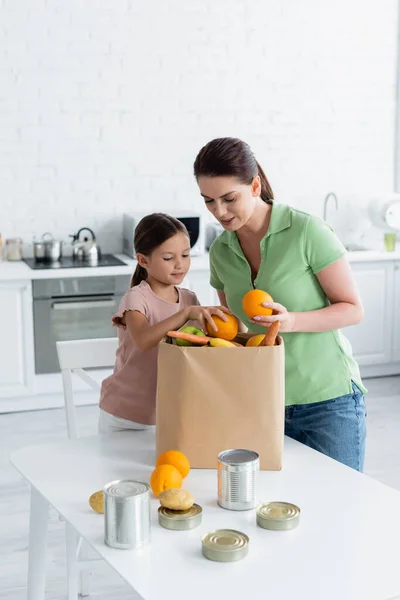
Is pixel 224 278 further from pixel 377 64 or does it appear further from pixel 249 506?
pixel 377 64

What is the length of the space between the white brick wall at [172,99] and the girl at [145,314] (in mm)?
2783

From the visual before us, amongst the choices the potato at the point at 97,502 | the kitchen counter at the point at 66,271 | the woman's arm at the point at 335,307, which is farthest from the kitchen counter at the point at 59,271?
the potato at the point at 97,502

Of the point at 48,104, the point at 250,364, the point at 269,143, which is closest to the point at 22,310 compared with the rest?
the point at 48,104

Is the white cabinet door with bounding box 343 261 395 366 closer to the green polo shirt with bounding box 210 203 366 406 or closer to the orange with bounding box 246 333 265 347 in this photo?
the green polo shirt with bounding box 210 203 366 406

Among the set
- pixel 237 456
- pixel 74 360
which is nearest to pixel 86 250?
pixel 74 360

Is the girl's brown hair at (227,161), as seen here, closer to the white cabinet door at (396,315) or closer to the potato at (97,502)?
the potato at (97,502)

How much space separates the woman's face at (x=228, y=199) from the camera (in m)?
1.88

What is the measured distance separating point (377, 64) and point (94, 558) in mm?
3672

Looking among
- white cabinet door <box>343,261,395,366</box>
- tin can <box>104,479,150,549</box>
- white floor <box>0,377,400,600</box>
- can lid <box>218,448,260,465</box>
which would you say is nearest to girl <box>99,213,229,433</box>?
can lid <box>218,448,260,465</box>

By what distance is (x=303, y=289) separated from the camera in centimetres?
197

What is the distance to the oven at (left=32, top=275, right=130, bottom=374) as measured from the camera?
4402 millimetres

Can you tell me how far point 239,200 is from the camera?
190cm

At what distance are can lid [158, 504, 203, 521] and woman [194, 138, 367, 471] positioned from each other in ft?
1.61

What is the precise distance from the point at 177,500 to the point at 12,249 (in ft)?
10.9
